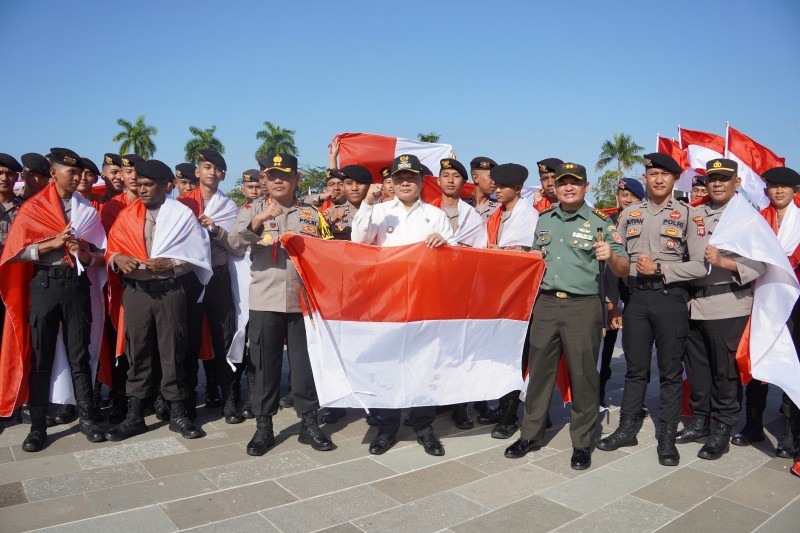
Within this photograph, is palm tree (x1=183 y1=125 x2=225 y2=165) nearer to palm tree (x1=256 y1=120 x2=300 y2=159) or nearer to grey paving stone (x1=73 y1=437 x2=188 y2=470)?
palm tree (x1=256 y1=120 x2=300 y2=159)

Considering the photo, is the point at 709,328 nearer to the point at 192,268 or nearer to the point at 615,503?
the point at 615,503

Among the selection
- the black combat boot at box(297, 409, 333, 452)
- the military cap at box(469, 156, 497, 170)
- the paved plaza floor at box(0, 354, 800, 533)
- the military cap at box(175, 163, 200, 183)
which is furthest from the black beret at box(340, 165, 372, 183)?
the paved plaza floor at box(0, 354, 800, 533)

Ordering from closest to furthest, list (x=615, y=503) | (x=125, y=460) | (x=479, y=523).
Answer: (x=479, y=523)
(x=615, y=503)
(x=125, y=460)

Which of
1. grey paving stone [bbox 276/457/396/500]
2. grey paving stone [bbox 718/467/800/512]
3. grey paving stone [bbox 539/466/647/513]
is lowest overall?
grey paving stone [bbox 276/457/396/500]

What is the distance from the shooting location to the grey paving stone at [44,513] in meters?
3.43

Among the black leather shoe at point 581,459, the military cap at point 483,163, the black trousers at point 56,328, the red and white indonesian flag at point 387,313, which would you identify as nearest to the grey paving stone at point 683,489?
the black leather shoe at point 581,459

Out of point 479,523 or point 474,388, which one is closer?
point 479,523

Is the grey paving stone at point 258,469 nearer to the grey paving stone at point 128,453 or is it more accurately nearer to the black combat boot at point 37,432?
the grey paving stone at point 128,453

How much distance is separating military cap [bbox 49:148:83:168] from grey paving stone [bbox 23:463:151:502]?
2.52 metres

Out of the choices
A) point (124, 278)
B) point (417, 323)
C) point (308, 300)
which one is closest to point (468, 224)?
point (417, 323)

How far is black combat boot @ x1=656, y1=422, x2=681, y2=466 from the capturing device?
4.53 m

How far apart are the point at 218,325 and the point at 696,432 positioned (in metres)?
4.44

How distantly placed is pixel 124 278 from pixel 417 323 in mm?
2548

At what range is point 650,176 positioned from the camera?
4793mm
